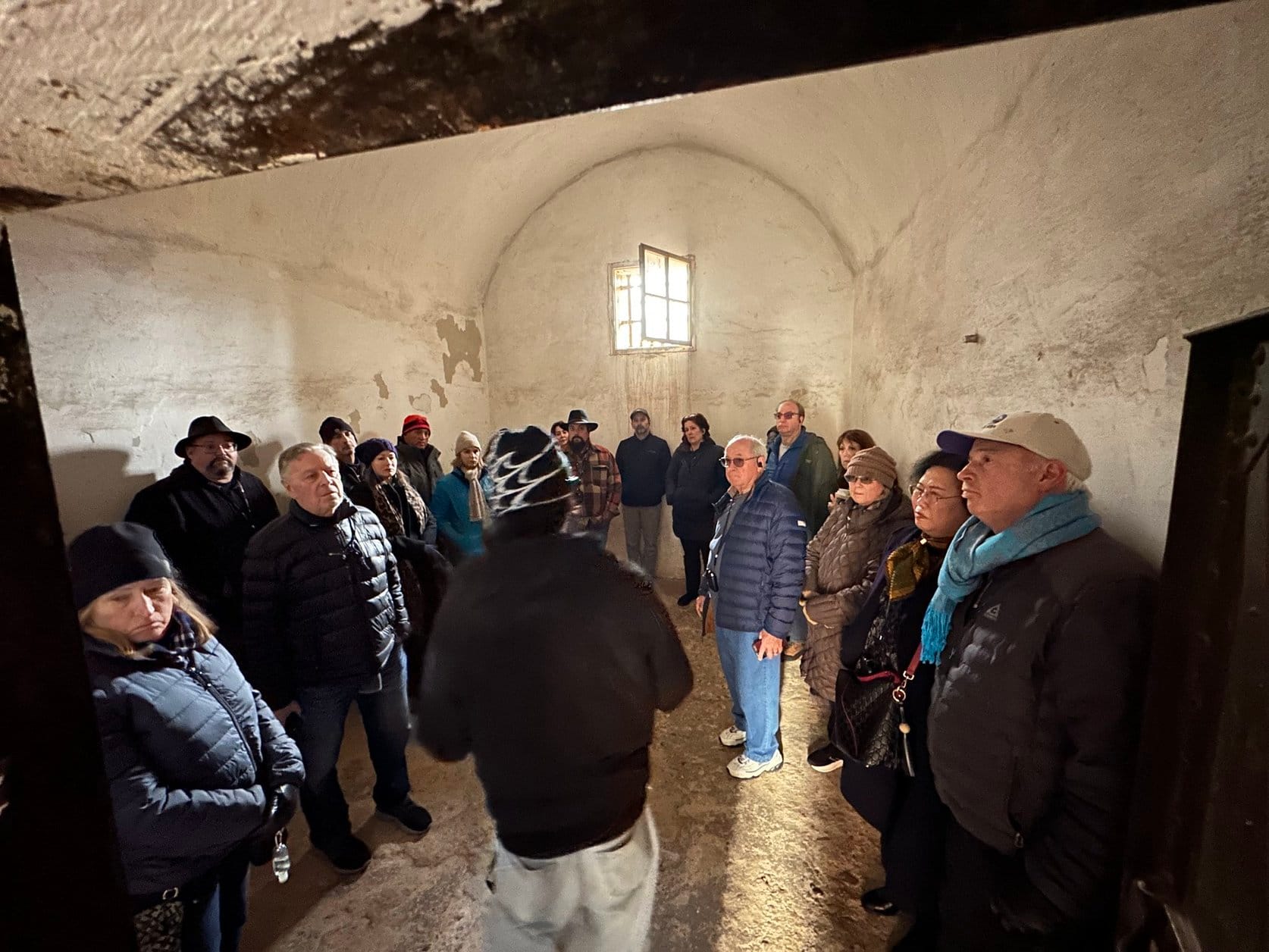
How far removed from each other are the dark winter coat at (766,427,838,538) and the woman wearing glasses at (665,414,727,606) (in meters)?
0.72

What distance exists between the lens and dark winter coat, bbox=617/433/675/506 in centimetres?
545

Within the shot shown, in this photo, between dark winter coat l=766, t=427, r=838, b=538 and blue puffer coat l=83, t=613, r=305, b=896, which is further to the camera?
dark winter coat l=766, t=427, r=838, b=538

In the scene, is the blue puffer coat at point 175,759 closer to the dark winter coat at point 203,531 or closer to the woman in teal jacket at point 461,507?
the dark winter coat at point 203,531

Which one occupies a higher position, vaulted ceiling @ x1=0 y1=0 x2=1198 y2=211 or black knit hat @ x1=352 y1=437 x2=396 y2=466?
vaulted ceiling @ x1=0 y1=0 x2=1198 y2=211

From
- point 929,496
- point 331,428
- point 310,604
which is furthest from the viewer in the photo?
point 331,428

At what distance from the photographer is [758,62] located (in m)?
0.49

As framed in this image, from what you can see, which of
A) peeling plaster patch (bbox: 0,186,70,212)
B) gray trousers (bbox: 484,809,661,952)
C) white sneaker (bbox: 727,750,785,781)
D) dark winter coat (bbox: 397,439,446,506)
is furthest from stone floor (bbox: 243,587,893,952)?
peeling plaster patch (bbox: 0,186,70,212)

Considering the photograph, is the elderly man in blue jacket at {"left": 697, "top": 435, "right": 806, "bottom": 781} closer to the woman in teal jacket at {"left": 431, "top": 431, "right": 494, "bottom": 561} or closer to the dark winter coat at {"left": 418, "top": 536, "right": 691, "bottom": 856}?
the dark winter coat at {"left": 418, "top": 536, "right": 691, "bottom": 856}

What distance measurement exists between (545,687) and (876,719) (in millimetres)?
1256

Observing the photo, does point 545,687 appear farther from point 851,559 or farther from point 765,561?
point 851,559

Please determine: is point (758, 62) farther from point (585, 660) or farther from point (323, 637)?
point (323, 637)

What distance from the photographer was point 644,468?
215 inches

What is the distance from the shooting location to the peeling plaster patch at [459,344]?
5.52 metres

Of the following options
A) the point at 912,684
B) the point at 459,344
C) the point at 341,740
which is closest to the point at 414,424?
the point at 459,344
